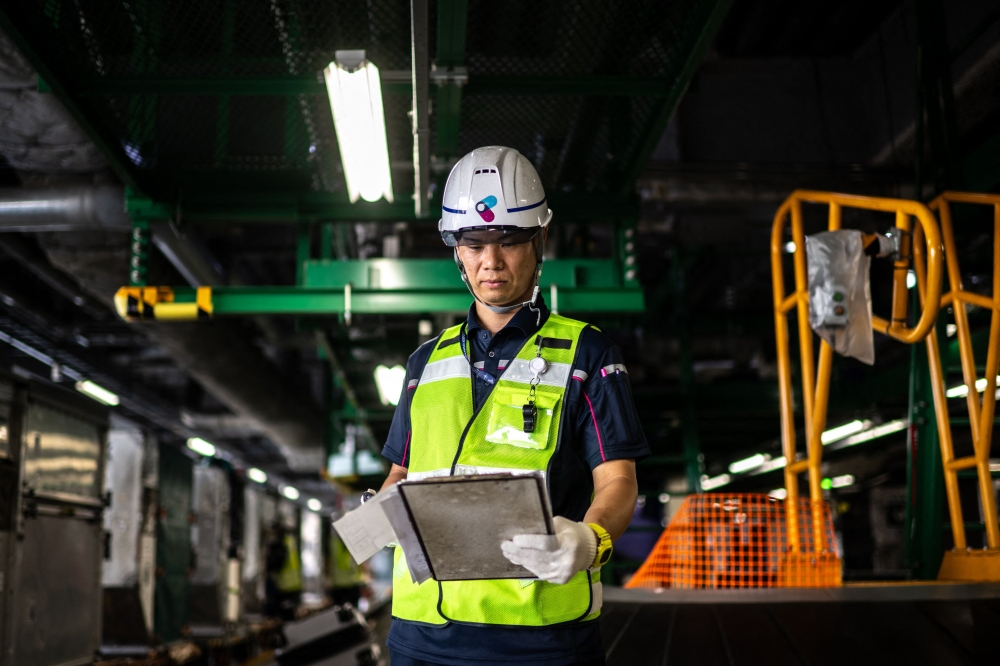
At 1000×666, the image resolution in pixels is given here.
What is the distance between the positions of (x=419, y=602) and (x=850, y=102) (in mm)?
8705

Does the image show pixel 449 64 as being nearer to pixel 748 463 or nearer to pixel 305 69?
pixel 305 69

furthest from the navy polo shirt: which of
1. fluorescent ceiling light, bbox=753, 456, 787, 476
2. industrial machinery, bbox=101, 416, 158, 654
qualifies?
fluorescent ceiling light, bbox=753, 456, 787, 476

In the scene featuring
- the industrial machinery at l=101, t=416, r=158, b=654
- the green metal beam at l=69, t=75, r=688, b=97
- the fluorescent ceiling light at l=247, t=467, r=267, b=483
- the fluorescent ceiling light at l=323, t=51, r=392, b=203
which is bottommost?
the industrial machinery at l=101, t=416, r=158, b=654

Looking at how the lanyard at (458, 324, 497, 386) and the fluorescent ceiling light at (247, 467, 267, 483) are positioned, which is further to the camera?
the fluorescent ceiling light at (247, 467, 267, 483)

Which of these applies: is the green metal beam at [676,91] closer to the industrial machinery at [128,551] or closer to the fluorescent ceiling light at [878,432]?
the fluorescent ceiling light at [878,432]

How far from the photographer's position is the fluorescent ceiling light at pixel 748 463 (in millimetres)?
14656

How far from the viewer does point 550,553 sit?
1570 millimetres

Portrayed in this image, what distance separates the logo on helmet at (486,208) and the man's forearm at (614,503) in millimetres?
690

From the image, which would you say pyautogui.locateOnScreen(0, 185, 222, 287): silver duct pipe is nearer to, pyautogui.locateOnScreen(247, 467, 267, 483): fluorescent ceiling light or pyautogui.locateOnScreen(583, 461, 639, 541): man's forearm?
pyautogui.locateOnScreen(583, 461, 639, 541): man's forearm

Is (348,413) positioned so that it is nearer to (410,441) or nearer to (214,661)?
(214,661)

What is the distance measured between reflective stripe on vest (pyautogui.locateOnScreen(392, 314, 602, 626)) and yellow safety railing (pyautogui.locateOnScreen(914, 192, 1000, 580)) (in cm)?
297

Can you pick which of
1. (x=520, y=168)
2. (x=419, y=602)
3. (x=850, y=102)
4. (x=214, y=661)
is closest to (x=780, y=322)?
(x=520, y=168)

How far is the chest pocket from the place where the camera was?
1917 millimetres

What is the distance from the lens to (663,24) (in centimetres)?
467
